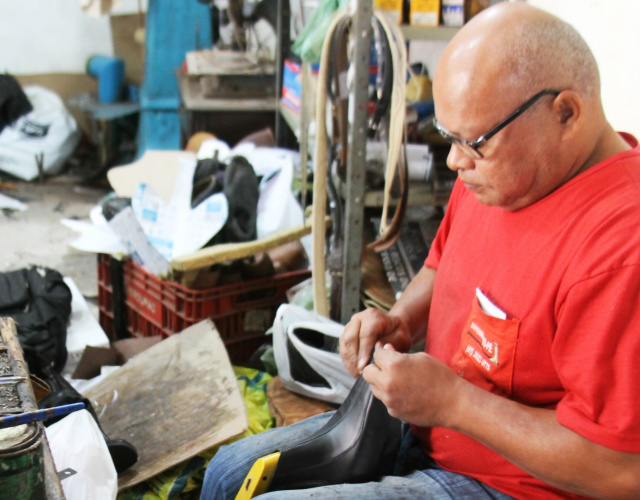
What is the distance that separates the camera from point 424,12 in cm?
252

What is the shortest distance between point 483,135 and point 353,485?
0.74m

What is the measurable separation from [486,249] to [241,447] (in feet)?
2.38

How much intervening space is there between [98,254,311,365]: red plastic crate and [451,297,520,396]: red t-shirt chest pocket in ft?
4.47

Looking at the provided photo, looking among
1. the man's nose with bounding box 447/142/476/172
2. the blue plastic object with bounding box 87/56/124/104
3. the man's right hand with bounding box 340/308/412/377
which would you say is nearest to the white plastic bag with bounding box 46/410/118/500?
the man's right hand with bounding box 340/308/412/377

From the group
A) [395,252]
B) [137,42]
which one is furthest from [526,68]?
[137,42]

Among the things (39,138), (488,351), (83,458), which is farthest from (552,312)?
(39,138)

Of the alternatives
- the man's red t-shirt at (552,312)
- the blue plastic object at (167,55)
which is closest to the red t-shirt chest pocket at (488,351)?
the man's red t-shirt at (552,312)

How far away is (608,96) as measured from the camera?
2.13 meters

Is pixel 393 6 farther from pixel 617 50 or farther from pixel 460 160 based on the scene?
pixel 460 160

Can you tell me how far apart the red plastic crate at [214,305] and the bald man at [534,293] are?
1306mm

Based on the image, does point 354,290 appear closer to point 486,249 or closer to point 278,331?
point 278,331

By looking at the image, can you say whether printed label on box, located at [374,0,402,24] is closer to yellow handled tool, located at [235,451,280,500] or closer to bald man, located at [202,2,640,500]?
bald man, located at [202,2,640,500]

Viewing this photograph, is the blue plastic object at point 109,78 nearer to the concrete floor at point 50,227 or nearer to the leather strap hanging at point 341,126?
the concrete floor at point 50,227

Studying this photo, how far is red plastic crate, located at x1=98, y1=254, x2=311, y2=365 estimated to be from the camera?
103 inches
